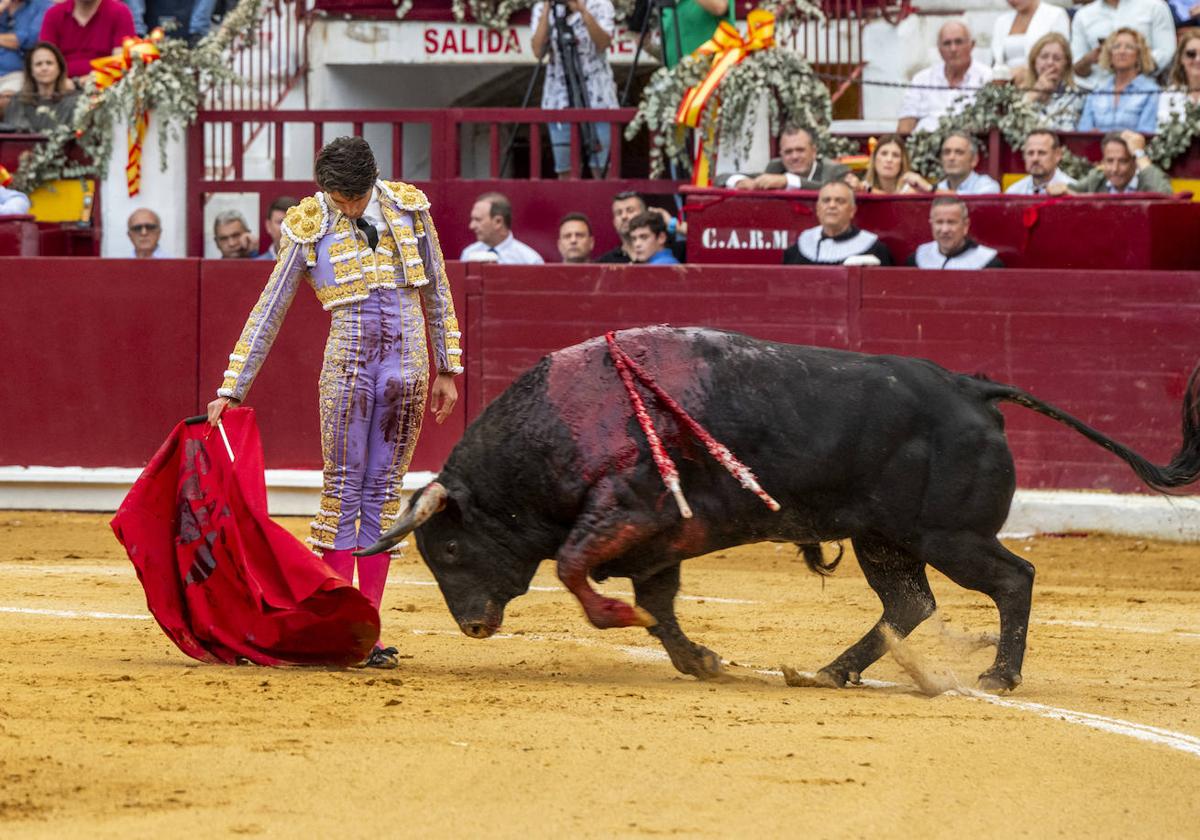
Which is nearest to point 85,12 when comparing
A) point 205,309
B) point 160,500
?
point 205,309

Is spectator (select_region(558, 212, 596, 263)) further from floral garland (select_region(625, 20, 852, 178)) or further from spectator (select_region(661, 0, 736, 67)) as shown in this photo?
spectator (select_region(661, 0, 736, 67))

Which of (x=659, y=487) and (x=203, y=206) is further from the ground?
(x=203, y=206)

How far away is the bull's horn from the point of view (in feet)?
17.3

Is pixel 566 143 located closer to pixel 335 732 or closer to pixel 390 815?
pixel 335 732

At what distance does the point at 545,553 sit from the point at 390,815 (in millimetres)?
1809

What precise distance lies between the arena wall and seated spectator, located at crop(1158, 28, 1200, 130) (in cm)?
125

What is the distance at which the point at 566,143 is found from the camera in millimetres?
11109

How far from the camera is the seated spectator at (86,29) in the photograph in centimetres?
1188

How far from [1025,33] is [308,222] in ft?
22.5

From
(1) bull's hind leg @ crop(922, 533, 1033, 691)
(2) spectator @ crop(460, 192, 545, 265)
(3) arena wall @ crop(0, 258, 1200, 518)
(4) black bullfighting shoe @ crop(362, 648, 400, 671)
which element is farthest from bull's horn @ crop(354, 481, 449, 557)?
(2) spectator @ crop(460, 192, 545, 265)

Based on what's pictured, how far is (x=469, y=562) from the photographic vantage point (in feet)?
18.0

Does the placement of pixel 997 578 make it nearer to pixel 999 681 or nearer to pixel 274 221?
pixel 999 681

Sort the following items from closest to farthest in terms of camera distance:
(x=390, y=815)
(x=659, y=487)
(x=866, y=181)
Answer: (x=390, y=815) < (x=659, y=487) < (x=866, y=181)

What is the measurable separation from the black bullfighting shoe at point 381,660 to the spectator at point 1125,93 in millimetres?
5938
